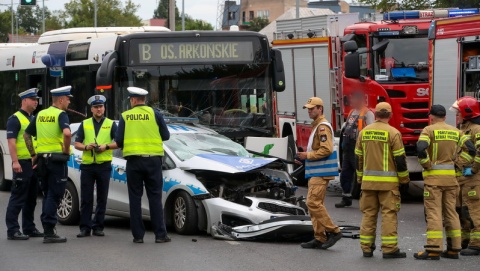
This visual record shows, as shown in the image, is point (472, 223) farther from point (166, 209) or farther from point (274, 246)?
point (166, 209)

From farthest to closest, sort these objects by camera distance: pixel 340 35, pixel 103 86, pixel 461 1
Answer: pixel 461 1
pixel 340 35
pixel 103 86

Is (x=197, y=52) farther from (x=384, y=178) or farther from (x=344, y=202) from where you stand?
(x=384, y=178)

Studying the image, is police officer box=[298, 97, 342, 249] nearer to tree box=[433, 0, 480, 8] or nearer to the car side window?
the car side window

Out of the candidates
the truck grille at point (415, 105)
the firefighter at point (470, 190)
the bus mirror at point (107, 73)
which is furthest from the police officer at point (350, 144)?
the firefighter at point (470, 190)

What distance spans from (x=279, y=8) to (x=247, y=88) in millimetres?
109606

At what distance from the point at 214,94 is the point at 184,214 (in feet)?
13.4

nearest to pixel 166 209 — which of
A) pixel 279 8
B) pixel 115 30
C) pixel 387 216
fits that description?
pixel 387 216

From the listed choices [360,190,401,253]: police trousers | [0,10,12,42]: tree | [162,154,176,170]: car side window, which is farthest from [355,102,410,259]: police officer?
[0,10,12,42]: tree

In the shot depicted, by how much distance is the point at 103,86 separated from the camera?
52.0 ft

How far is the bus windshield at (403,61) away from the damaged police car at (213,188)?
5.01 meters

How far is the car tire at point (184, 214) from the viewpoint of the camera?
12.7 metres

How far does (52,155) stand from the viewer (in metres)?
12.5

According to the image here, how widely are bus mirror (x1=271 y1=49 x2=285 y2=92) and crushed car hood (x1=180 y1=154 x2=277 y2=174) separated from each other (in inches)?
136

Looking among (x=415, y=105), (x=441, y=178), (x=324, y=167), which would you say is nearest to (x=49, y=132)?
(x=324, y=167)
